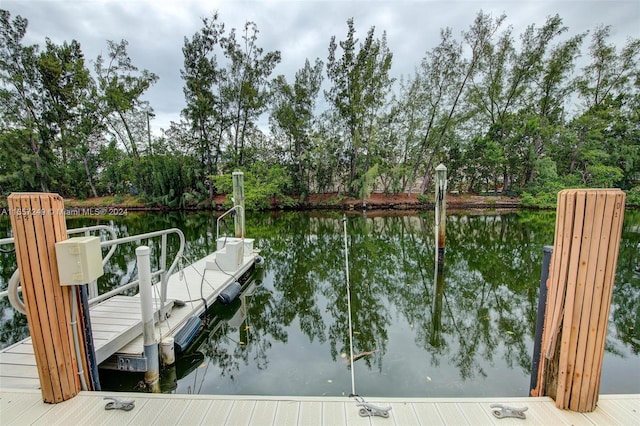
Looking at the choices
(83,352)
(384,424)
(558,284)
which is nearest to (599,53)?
(558,284)

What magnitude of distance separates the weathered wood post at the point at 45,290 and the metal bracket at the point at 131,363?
0.78m

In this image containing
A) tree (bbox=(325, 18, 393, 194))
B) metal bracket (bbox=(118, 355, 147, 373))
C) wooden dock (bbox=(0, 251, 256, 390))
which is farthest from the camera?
tree (bbox=(325, 18, 393, 194))

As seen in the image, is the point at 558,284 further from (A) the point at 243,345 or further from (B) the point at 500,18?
(B) the point at 500,18

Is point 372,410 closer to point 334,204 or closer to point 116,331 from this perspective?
point 116,331

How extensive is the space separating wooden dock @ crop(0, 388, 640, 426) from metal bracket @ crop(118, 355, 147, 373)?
74cm

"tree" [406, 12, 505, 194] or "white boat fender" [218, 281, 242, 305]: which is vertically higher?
"tree" [406, 12, 505, 194]

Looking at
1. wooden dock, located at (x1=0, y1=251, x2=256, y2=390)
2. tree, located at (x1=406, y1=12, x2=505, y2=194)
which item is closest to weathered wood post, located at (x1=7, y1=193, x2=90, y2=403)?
wooden dock, located at (x1=0, y1=251, x2=256, y2=390)

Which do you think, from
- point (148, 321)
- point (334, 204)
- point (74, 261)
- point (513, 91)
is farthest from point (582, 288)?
point (513, 91)

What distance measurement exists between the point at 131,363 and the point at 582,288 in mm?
3108

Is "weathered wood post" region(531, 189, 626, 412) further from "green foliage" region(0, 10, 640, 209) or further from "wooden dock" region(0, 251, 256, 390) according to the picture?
"green foliage" region(0, 10, 640, 209)

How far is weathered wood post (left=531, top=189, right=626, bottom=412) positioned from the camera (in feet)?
4.45

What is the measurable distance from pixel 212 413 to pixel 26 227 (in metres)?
1.34

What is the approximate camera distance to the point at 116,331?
7.88 feet

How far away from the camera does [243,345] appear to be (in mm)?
3078
